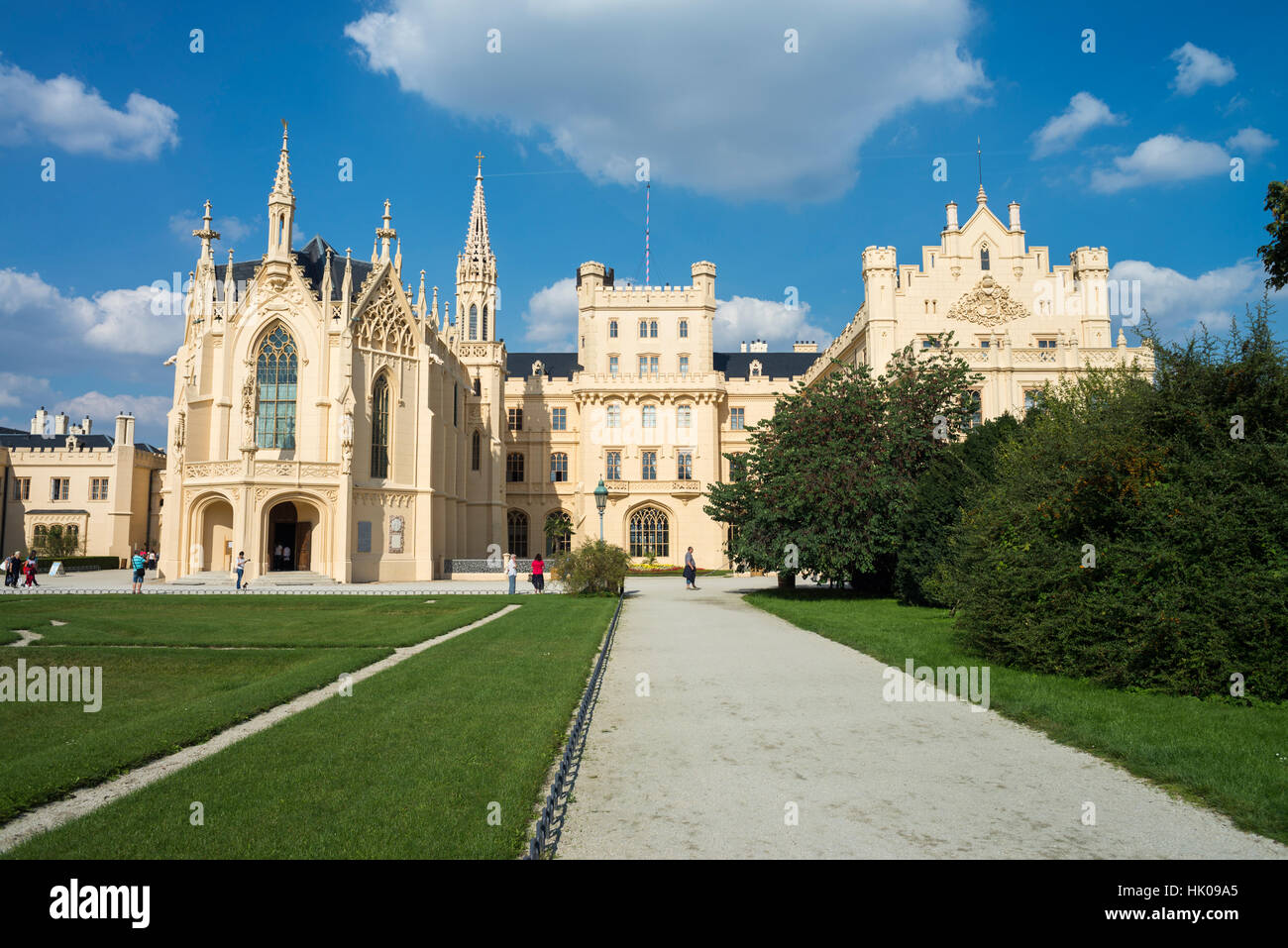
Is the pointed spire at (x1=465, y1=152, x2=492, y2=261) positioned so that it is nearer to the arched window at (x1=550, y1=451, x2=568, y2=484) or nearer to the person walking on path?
the arched window at (x1=550, y1=451, x2=568, y2=484)

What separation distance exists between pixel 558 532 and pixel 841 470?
3196 cm

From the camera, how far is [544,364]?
67.2 m

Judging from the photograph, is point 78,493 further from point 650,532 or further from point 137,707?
point 137,707

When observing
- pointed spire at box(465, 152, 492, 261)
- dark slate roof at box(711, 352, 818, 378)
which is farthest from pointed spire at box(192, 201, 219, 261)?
dark slate roof at box(711, 352, 818, 378)

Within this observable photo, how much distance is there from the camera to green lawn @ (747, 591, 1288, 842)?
260 inches

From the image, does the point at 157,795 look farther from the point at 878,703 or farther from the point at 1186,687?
the point at 1186,687

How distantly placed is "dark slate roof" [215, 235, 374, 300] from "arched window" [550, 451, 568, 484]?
1858 cm

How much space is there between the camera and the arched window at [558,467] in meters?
60.5

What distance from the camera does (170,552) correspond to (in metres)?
40.2

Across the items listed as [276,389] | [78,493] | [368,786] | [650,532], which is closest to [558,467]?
[650,532]

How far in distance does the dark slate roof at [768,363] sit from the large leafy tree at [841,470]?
3321 cm

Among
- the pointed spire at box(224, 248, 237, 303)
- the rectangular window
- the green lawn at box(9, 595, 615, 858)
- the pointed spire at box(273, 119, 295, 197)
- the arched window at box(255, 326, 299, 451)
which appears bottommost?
the green lawn at box(9, 595, 615, 858)

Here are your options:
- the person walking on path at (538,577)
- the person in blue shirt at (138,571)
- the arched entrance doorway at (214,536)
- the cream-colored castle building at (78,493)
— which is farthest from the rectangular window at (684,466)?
the cream-colored castle building at (78,493)

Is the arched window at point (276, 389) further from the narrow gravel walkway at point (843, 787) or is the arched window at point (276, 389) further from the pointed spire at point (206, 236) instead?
the narrow gravel walkway at point (843, 787)
